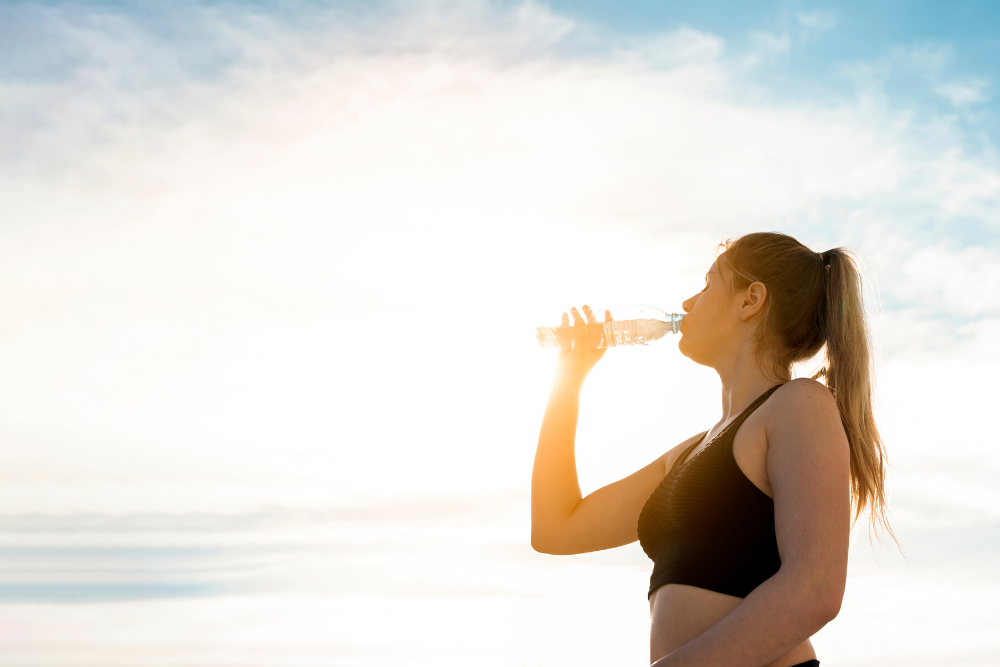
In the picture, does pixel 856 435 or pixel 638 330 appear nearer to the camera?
pixel 856 435

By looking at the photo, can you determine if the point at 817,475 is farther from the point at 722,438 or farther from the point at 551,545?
the point at 551,545

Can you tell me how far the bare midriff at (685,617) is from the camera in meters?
2.57

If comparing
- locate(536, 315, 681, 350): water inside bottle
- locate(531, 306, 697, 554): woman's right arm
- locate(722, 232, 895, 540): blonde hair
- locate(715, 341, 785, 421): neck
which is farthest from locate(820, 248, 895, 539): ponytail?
locate(536, 315, 681, 350): water inside bottle

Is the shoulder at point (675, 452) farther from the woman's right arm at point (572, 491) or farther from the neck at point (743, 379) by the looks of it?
the neck at point (743, 379)

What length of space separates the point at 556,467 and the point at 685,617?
102cm

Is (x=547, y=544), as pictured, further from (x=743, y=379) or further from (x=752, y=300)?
(x=752, y=300)

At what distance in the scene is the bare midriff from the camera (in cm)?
257

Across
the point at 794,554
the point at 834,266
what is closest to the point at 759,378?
the point at 834,266

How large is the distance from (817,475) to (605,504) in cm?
122

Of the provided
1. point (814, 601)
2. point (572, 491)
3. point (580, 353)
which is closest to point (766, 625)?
point (814, 601)

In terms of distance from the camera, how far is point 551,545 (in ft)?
11.8

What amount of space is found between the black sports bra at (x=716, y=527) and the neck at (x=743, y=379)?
0.61 ft

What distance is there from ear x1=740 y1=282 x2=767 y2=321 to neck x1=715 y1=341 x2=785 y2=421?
0.11 meters

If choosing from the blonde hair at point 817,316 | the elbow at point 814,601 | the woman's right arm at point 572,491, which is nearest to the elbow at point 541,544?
the woman's right arm at point 572,491
